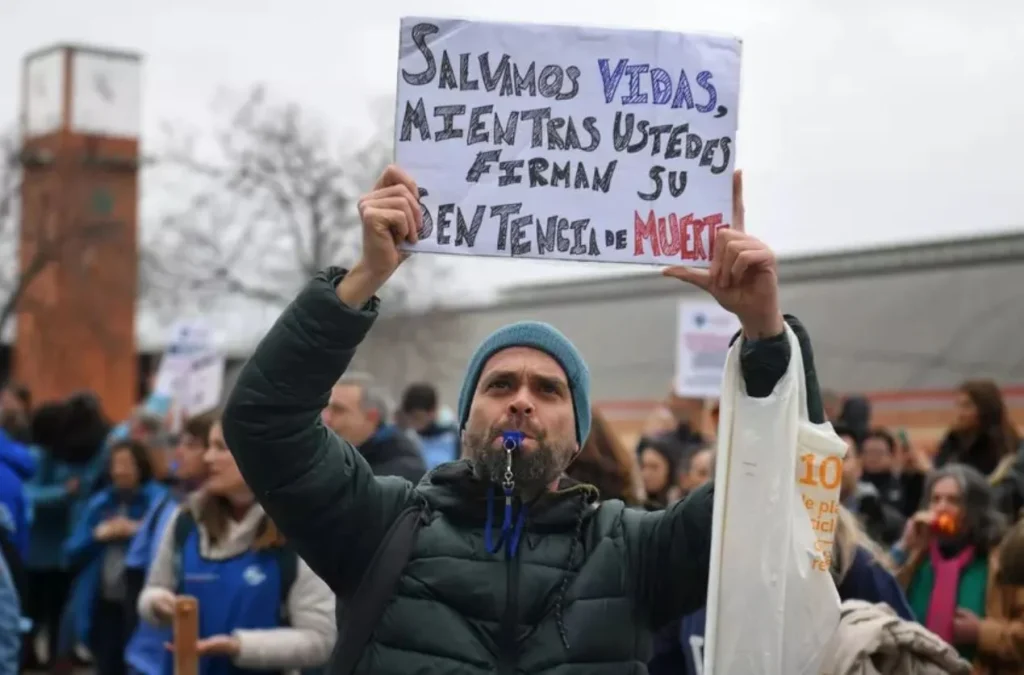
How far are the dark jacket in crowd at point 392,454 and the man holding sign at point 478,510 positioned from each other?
3.25 meters

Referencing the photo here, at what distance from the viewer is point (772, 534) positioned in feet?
11.2

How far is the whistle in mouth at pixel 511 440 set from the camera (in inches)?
135

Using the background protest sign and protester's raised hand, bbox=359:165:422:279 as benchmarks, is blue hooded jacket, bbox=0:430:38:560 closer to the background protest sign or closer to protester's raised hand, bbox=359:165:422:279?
the background protest sign

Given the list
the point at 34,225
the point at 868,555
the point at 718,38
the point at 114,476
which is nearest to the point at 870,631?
the point at 868,555

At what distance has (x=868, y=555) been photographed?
5.43 metres

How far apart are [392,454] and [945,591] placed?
236 cm

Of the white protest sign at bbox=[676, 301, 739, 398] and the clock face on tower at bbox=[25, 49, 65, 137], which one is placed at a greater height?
the clock face on tower at bbox=[25, 49, 65, 137]

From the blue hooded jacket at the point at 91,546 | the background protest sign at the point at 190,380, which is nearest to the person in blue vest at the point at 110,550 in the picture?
the blue hooded jacket at the point at 91,546

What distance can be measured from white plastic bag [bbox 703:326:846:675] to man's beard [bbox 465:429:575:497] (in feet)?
1.15

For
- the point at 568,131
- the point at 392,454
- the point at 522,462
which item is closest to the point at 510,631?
the point at 522,462

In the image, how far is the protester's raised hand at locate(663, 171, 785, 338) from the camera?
335 centimetres

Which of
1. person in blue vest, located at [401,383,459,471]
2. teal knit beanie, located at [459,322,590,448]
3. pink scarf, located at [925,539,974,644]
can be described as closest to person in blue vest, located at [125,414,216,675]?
person in blue vest, located at [401,383,459,471]

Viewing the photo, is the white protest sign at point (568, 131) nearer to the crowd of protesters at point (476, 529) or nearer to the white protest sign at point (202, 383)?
the crowd of protesters at point (476, 529)

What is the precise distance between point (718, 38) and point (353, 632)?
1.51m
